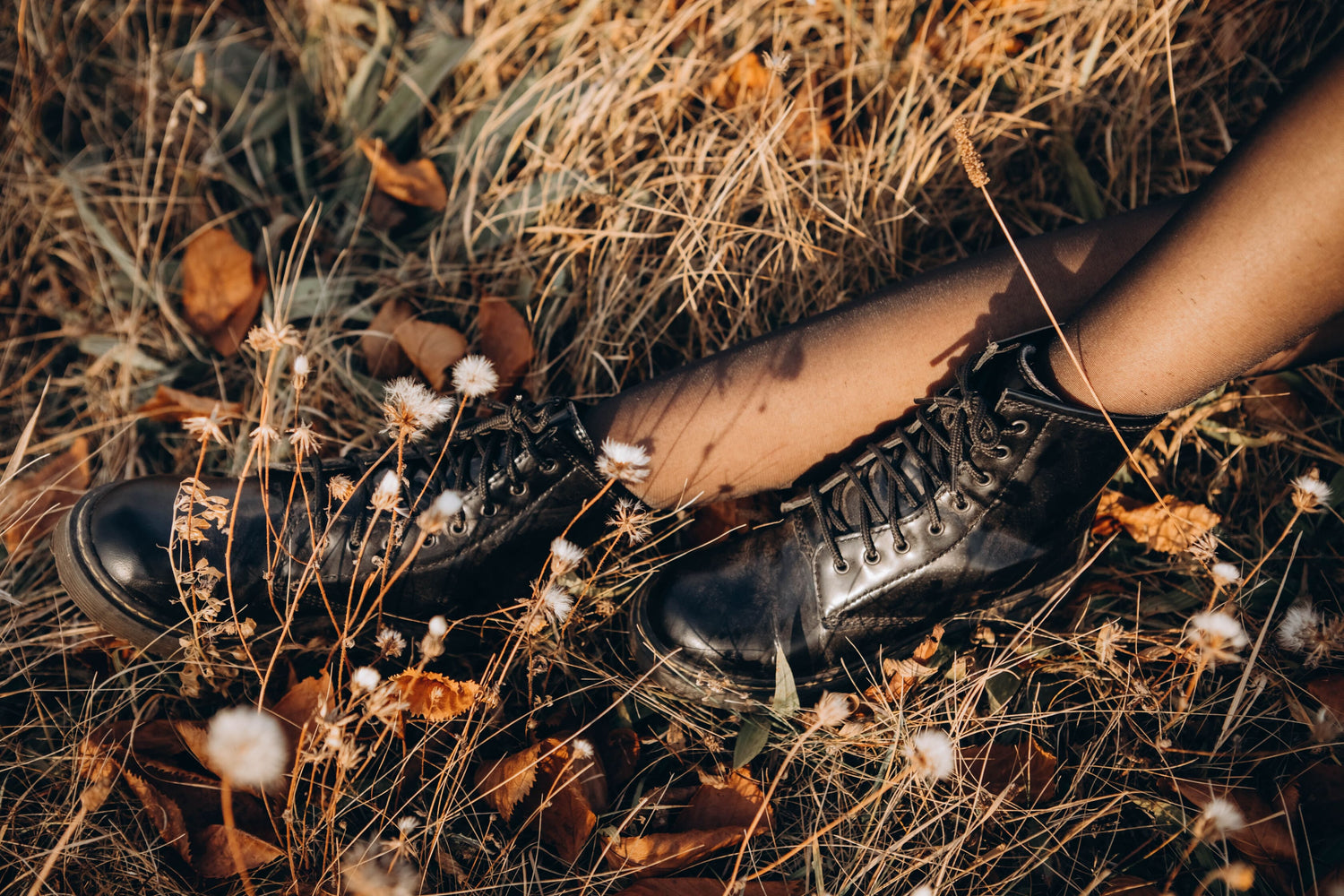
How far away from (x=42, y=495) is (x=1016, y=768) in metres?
1.85

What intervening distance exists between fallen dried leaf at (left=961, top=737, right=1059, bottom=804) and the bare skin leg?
543mm

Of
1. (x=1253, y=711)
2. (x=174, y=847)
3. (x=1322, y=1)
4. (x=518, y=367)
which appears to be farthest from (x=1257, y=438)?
(x=174, y=847)

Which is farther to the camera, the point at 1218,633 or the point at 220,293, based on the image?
the point at 220,293

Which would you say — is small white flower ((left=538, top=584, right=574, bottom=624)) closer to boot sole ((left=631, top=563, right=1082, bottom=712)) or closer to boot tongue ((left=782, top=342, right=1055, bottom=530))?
boot sole ((left=631, top=563, right=1082, bottom=712))

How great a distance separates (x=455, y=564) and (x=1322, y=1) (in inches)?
90.2

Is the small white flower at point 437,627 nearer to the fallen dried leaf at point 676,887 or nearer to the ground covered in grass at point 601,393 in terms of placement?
the ground covered in grass at point 601,393

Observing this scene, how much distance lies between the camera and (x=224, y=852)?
41.4 inches

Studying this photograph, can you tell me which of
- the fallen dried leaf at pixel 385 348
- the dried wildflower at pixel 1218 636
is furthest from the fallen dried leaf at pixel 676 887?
the fallen dried leaf at pixel 385 348

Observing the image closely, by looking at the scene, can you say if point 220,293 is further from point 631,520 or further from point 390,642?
point 631,520

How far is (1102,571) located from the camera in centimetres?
137

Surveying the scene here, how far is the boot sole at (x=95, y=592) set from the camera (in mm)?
1147

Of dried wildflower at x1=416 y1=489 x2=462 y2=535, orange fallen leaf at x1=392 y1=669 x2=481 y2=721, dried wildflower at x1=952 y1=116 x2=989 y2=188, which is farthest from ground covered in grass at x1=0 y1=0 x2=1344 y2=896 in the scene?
dried wildflower at x1=952 y1=116 x2=989 y2=188

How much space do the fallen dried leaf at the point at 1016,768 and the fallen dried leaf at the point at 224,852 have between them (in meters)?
1.01

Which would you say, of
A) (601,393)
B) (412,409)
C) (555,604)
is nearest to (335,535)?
(412,409)
